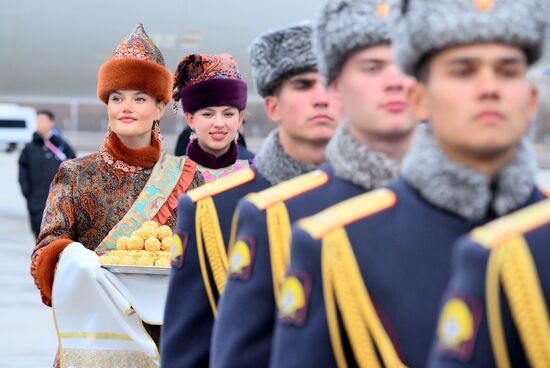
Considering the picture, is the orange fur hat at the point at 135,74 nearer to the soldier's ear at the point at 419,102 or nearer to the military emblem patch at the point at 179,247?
the military emblem patch at the point at 179,247

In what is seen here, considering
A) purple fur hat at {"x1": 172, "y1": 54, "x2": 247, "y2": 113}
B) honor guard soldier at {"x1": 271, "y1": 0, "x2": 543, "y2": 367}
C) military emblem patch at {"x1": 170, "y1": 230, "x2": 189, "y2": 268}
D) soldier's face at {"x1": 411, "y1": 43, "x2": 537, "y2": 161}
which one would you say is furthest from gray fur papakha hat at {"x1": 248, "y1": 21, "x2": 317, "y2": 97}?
purple fur hat at {"x1": 172, "y1": 54, "x2": 247, "y2": 113}

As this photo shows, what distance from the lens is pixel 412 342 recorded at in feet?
7.93

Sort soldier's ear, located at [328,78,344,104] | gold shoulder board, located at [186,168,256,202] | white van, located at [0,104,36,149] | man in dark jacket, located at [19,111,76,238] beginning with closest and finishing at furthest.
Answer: soldier's ear, located at [328,78,344,104] < gold shoulder board, located at [186,168,256,202] < man in dark jacket, located at [19,111,76,238] < white van, located at [0,104,36,149]

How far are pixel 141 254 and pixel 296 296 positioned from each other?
8.36 feet

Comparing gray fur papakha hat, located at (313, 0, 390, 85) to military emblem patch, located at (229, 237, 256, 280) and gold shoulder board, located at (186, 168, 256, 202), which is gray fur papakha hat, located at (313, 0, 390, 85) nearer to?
military emblem patch, located at (229, 237, 256, 280)

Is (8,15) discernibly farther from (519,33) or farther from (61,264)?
(519,33)

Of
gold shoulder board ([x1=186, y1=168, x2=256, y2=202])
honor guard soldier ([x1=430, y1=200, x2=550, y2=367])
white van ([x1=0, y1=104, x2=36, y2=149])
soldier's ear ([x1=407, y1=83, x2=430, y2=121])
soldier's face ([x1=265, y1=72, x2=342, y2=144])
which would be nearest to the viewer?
honor guard soldier ([x1=430, y1=200, x2=550, y2=367])

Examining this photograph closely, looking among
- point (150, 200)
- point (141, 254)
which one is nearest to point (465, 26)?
point (141, 254)

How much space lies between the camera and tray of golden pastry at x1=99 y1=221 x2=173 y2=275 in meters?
4.89

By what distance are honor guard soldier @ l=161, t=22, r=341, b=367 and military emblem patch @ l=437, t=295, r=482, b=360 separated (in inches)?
56.5

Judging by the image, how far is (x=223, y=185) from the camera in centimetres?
378

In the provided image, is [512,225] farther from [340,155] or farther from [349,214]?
[340,155]

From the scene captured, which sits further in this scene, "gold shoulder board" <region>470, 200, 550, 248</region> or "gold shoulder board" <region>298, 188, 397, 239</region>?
"gold shoulder board" <region>298, 188, 397, 239</region>

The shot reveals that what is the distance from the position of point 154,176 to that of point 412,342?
3.07 m
